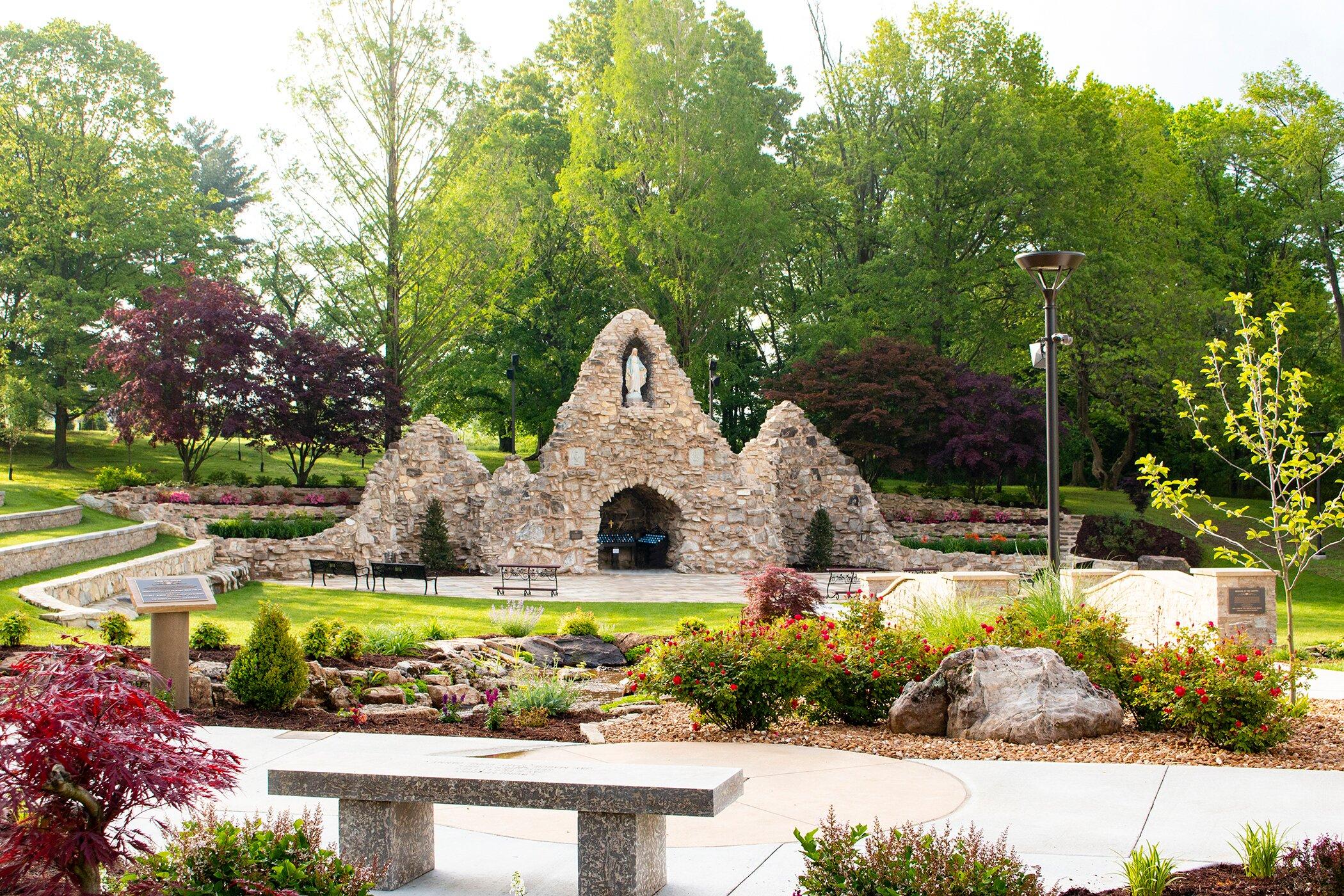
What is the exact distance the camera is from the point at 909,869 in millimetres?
3877

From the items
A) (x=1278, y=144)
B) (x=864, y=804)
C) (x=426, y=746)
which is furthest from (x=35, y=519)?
(x=1278, y=144)

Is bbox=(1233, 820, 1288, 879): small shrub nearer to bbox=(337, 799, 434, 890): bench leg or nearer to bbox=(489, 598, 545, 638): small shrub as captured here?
bbox=(337, 799, 434, 890): bench leg

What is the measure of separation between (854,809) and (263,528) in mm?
20704

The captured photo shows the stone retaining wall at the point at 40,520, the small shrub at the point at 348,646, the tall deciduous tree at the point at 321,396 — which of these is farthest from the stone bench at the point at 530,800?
the tall deciduous tree at the point at 321,396

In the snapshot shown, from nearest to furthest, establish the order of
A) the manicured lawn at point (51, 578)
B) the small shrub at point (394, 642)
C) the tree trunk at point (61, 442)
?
the manicured lawn at point (51, 578)
the small shrub at point (394, 642)
the tree trunk at point (61, 442)

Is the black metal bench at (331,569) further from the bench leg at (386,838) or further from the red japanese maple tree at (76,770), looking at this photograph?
the red japanese maple tree at (76,770)

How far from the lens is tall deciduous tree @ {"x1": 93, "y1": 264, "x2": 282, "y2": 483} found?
26.1 m

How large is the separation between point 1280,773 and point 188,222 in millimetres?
33175

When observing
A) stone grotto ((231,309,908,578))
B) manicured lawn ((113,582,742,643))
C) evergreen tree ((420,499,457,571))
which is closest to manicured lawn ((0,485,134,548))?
manicured lawn ((113,582,742,643))

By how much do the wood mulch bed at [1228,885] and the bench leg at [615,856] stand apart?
1746 millimetres

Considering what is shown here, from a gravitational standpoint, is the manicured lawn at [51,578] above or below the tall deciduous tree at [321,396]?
below

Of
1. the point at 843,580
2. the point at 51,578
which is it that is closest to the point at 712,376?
the point at 843,580

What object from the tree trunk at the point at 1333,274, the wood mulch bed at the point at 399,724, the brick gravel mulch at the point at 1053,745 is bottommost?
the wood mulch bed at the point at 399,724

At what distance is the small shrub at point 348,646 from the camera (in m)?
11.6
